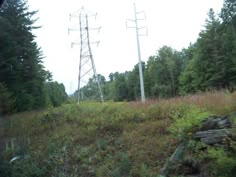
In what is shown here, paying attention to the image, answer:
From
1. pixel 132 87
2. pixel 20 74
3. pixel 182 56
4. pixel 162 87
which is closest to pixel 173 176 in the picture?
pixel 20 74

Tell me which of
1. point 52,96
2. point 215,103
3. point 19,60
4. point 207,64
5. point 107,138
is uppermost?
point 207,64

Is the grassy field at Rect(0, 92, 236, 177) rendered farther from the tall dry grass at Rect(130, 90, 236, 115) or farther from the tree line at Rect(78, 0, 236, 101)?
the tree line at Rect(78, 0, 236, 101)

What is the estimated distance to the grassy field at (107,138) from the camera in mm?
7258

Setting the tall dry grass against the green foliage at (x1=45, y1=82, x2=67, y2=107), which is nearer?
the tall dry grass

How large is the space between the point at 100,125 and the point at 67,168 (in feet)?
7.51

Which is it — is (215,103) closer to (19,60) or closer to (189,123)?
(189,123)

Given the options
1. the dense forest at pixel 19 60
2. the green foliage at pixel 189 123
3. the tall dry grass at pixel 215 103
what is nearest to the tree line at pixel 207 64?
the dense forest at pixel 19 60

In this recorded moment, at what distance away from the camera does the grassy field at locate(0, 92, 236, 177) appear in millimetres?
7258

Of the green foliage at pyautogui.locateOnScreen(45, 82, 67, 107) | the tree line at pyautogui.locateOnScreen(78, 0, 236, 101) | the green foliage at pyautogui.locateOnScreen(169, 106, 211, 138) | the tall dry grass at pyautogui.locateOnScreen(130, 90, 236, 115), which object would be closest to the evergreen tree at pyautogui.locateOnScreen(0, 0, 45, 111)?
the green foliage at pyautogui.locateOnScreen(45, 82, 67, 107)

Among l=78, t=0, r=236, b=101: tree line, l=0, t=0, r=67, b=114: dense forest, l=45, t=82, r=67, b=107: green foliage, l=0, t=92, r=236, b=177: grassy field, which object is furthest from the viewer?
l=78, t=0, r=236, b=101: tree line

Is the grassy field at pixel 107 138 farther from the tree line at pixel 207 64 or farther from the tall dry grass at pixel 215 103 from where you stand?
the tree line at pixel 207 64

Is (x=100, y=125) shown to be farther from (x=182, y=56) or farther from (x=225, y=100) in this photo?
(x=182, y=56)

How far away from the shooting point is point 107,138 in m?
9.09

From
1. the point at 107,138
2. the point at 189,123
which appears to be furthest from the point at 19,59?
the point at 189,123
